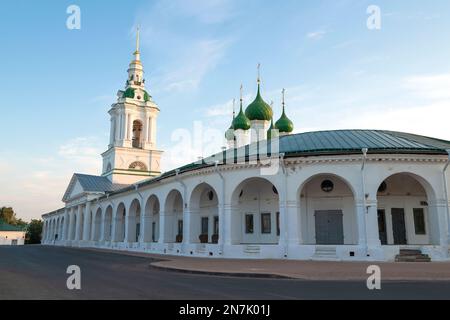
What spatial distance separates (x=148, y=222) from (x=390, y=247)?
Result: 19849mm

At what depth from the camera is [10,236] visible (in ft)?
282

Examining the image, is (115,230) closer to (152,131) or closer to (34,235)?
(152,131)

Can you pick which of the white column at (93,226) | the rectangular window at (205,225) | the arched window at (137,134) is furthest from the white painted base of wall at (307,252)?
the arched window at (137,134)

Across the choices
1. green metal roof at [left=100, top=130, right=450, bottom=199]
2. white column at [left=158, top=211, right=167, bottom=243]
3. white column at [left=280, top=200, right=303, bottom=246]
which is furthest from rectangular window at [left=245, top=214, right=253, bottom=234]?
white column at [left=158, top=211, right=167, bottom=243]

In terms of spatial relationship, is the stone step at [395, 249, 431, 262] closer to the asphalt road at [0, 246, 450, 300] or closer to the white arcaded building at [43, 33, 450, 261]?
the white arcaded building at [43, 33, 450, 261]

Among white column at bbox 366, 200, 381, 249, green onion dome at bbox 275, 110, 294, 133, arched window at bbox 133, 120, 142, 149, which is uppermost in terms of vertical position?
arched window at bbox 133, 120, 142, 149

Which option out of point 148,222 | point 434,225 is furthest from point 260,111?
point 434,225

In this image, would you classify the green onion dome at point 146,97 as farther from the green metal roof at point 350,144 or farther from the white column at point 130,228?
the green metal roof at point 350,144

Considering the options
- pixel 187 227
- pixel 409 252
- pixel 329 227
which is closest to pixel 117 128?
pixel 187 227

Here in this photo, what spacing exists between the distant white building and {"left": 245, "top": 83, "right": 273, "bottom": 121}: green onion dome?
236 feet

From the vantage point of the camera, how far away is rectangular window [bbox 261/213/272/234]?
2374 cm

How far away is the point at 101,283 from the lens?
421 inches

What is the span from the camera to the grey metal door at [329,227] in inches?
846
